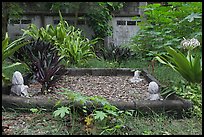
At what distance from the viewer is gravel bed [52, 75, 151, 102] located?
279 cm

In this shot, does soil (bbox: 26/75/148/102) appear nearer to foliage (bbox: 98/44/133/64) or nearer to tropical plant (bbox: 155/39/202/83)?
tropical plant (bbox: 155/39/202/83)

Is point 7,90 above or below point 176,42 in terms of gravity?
below

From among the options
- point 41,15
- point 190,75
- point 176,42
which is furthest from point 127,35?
point 190,75

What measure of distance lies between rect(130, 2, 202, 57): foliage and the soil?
74cm

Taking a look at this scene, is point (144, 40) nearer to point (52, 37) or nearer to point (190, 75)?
point (52, 37)

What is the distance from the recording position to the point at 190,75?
2641 millimetres

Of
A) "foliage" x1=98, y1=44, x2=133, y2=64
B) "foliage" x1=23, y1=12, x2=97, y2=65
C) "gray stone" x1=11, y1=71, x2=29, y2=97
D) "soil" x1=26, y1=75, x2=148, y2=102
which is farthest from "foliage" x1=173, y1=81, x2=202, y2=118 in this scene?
"foliage" x1=98, y1=44, x2=133, y2=64

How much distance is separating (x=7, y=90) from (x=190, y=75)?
173 centimetres

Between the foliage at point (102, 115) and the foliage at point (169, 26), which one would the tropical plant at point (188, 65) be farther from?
the foliage at point (102, 115)

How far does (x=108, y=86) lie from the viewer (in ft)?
10.8

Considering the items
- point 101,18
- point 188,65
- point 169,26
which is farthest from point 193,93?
point 101,18

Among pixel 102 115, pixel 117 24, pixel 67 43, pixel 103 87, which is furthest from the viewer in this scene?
pixel 117 24

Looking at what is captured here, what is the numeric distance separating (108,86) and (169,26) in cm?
145

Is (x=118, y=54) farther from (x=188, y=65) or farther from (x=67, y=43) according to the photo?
(x=188, y=65)
